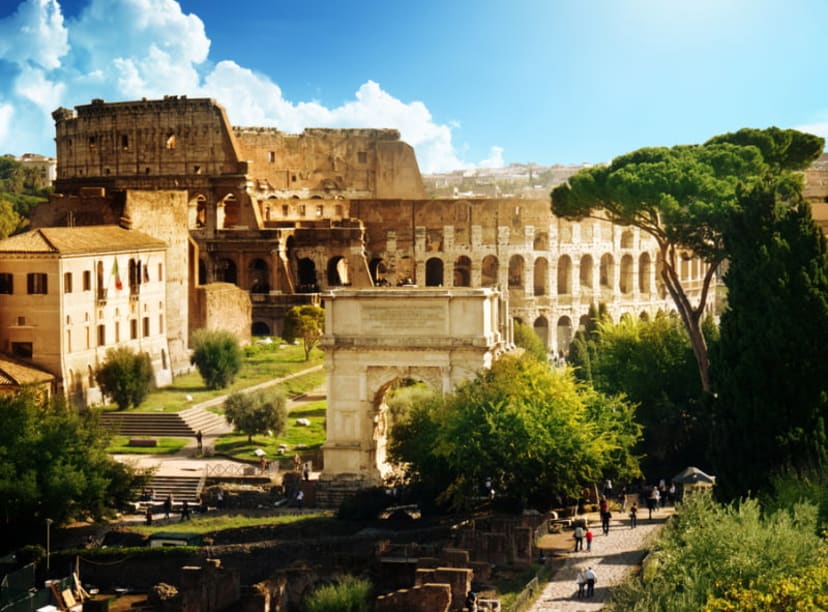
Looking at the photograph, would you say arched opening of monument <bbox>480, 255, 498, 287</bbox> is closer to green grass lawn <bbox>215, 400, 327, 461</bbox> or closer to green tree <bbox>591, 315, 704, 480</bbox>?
green tree <bbox>591, 315, 704, 480</bbox>

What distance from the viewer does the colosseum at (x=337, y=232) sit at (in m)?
84.4

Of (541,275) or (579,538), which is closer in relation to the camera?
(579,538)

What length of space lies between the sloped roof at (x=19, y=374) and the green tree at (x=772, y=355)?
74.0 feet

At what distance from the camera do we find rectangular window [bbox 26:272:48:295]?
50219 millimetres

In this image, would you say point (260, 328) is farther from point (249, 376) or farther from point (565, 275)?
point (565, 275)

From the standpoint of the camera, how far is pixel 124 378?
51.1 m

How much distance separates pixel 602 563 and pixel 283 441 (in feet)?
63.5

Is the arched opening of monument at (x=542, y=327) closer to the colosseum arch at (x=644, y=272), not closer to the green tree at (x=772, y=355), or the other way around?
the colosseum arch at (x=644, y=272)

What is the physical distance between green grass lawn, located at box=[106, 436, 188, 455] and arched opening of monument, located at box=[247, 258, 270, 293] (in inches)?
1294

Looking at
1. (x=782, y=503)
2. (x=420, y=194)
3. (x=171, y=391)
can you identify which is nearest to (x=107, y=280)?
(x=171, y=391)

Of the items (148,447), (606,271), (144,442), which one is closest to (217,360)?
(144,442)

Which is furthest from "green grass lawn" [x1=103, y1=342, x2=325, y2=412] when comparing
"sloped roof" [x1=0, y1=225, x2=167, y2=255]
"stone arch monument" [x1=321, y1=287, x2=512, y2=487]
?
"stone arch monument" [x1=321, y1=287, x2=512, y2=487]

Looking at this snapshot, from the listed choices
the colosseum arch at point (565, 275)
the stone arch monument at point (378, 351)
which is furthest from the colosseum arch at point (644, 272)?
the stone arch monument at point (378, 351)

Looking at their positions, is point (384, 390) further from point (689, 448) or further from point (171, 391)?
point (171, 391)
